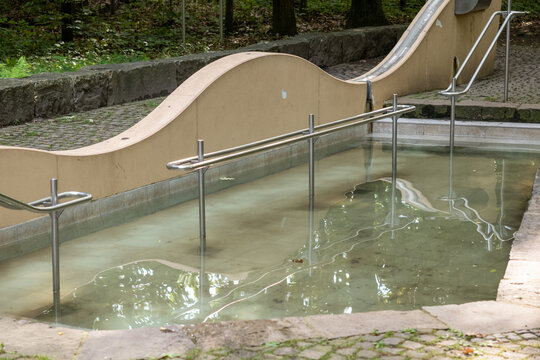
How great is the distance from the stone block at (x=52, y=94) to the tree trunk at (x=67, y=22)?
7.49m

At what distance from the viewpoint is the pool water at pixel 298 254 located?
5.42 metres

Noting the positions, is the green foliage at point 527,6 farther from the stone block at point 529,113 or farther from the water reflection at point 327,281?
the water reflection at point 327,281

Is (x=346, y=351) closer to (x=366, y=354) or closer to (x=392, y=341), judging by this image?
(x=366, y=354)

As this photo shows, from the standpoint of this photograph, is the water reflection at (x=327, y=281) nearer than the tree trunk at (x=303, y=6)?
Yes

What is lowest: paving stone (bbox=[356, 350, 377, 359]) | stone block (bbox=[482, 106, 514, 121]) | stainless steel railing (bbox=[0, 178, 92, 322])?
paving stone (bbox=[356, 350, 377, 359])

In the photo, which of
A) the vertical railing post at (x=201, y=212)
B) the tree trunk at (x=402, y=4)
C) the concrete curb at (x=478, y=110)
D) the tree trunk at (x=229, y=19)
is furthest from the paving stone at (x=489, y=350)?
the tree trunk at (x=402, y=4)

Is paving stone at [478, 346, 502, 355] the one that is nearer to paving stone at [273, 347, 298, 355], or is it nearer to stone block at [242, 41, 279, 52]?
paving stone at [273, 347, 298, 355]

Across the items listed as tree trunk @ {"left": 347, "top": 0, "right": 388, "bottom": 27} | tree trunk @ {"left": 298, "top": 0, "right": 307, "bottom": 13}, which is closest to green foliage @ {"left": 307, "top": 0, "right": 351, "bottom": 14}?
tree trunk @ {"left": 298, "top": 0, "right": 307, "bottom": 13}

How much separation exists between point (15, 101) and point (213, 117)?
2.40 m

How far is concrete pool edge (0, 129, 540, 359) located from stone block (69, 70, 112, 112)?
6060 mm

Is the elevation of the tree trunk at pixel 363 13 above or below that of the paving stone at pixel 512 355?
above

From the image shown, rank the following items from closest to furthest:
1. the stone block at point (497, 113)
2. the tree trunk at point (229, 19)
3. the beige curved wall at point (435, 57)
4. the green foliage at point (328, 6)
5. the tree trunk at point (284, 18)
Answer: the stone block at point (497, 113) < the beige curved wall at point (435, 57) < the tree trunk at point (284, 18) < the tree trunk at point (229, 19) < the green foliage at point (328, 6)

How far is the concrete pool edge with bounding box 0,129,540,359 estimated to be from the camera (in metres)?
4.07

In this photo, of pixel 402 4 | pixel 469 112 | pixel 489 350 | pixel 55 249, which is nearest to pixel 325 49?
pixel 469 112
